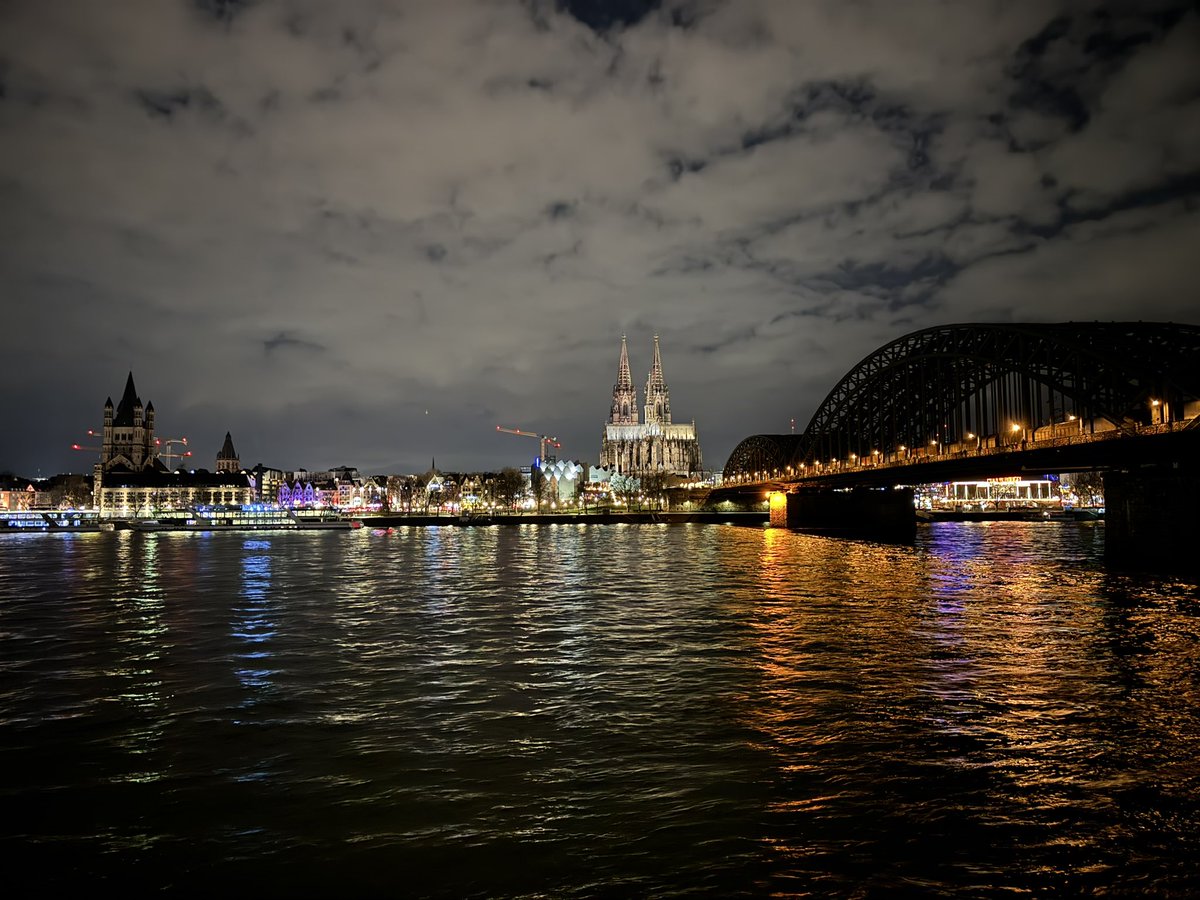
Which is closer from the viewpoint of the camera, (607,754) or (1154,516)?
(607,754)

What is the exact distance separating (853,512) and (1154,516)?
66.0 metres

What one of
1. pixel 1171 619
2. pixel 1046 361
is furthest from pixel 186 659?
pixel 1046 361

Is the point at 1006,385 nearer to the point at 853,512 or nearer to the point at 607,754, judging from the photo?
the point at 853,512

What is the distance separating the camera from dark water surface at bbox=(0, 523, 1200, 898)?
9.29m

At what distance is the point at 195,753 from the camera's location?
1384 cm

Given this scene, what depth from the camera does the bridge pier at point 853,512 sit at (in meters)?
106

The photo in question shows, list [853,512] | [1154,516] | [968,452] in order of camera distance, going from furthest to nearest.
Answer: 1. [853,512]
2. [968,452]
3. [1154,516]

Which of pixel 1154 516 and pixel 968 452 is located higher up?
pixel 968 452

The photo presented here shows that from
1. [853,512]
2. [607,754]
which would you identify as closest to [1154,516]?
[607,754]

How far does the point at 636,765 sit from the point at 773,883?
4.06 m

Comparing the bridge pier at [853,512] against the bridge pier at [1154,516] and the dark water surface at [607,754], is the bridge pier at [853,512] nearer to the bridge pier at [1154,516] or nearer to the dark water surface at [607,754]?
the bridge pier at [1154,516]

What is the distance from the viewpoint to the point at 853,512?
11588 centimetres

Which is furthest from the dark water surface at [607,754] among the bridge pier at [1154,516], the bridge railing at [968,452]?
the bridge pier at [1154,516]

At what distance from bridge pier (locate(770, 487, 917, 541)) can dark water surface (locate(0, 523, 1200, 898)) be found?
254 ft
